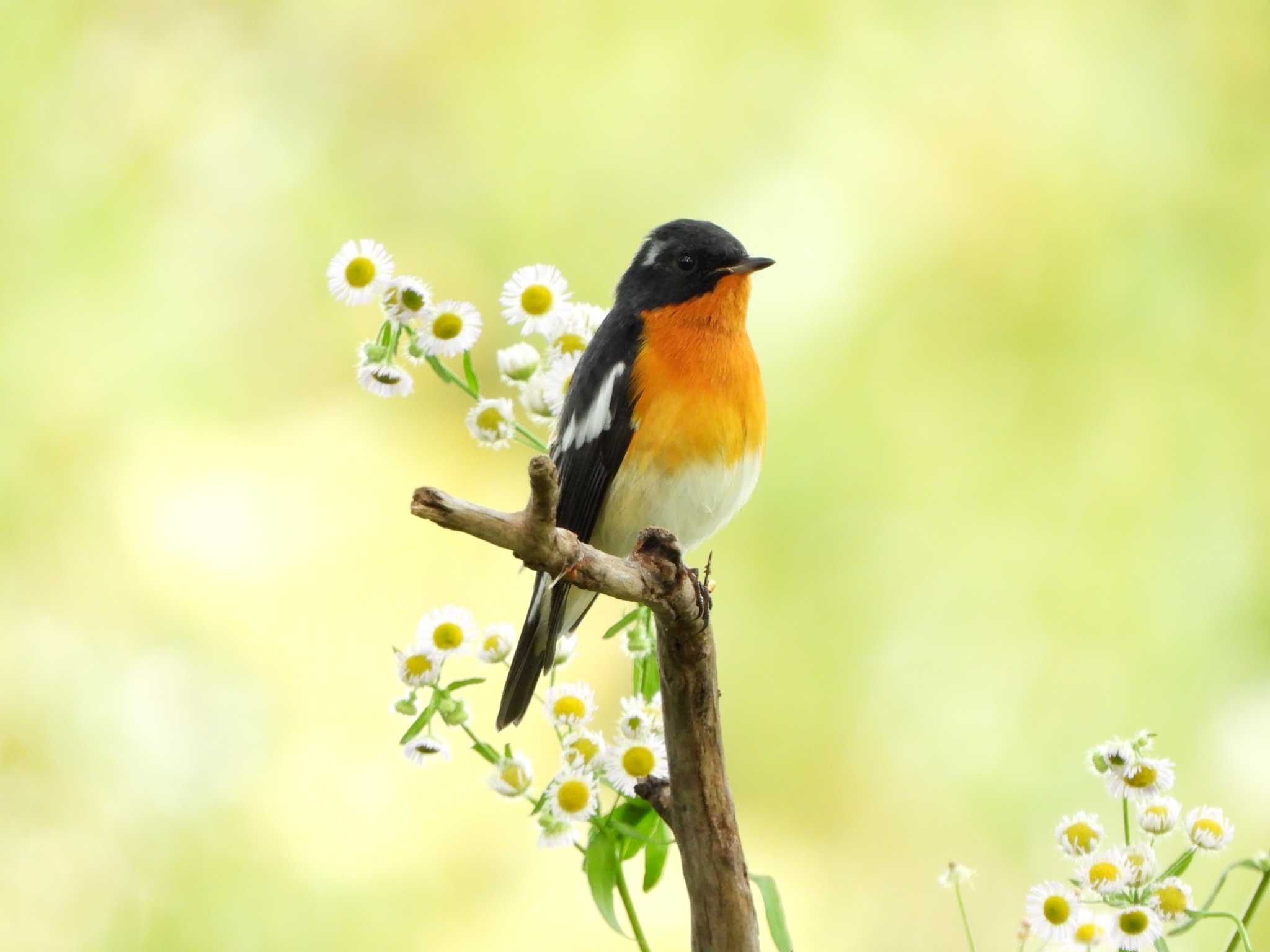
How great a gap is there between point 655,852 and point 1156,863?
0.72 meters

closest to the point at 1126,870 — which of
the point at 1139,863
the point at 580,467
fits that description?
the point at 1139,863

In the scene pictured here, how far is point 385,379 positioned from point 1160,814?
3.73ft

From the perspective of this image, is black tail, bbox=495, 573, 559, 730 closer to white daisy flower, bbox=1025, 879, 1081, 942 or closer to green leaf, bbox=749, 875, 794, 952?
green leaf, bbox=749, 875, 794, 952

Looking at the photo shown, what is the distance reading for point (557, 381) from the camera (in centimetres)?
198

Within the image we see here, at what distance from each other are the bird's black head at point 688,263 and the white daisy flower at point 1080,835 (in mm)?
1253

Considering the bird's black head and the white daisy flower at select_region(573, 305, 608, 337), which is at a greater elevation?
the bird's black head

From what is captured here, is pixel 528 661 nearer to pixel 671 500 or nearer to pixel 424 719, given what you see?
pixel 671 500

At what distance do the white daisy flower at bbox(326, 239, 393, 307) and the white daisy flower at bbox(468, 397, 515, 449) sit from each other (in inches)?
8.6

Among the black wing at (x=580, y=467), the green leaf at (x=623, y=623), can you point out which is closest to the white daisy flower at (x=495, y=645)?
the green leaf at (x=623, y=623)

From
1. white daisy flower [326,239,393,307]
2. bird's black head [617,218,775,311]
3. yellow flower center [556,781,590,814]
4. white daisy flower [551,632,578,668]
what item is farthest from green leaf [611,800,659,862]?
bird's black head [617,218,775,311]

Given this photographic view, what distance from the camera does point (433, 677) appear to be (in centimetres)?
171

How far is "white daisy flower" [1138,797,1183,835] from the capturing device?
63.0 inches

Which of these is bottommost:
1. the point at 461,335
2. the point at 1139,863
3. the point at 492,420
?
the point at 1139,863

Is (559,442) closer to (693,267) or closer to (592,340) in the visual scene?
(592,340)
